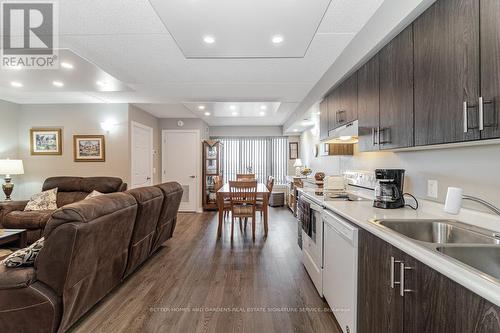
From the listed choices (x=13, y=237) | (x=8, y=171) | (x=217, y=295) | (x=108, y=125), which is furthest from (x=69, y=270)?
(x=8, y=171)

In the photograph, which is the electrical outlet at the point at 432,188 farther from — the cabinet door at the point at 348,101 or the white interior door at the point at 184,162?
the white interior door at the point at 184,162

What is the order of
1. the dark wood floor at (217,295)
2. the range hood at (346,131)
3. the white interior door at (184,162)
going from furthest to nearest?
the white interior door at (184,162)
the range hood at (346,131)
the dark wood floor at (217,295)

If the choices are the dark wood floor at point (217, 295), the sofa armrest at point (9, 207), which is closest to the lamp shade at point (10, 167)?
the sofa armrest at point (9, 207)

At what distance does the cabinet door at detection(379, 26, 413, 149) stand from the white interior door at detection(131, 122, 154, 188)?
15.0 ft

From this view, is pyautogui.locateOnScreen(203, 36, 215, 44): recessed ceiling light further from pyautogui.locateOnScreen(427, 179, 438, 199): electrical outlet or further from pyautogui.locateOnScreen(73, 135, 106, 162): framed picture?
pyautogui.locateOnScreen(73, 135, 106, 162): framed picture

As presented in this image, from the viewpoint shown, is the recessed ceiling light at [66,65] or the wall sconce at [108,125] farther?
the wall sconce at [108,125]

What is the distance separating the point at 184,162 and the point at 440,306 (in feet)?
19.7

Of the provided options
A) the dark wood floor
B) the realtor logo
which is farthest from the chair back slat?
the realtor logo

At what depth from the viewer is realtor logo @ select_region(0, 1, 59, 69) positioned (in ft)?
6.14

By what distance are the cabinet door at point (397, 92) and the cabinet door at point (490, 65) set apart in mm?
501

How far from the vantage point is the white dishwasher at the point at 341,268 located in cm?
160

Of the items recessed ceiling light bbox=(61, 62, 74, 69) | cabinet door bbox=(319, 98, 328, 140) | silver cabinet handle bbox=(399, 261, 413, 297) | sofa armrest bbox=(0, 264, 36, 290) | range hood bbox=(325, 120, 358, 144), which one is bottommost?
sofa armrest bbox=(0, 264, 36, 290)

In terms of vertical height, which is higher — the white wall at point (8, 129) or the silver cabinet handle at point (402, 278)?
the white wall at point (8, 129)

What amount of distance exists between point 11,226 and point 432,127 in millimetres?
5064
